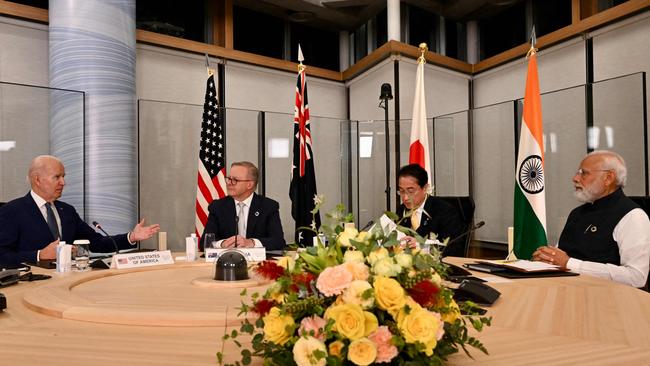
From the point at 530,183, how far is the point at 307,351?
3.90m

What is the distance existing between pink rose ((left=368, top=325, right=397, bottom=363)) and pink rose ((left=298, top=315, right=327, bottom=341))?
84 mm

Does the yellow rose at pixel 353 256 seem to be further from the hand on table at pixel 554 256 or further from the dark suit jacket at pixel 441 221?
the dark suit jacket at pixel 441 221

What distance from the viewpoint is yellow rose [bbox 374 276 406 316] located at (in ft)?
2.63

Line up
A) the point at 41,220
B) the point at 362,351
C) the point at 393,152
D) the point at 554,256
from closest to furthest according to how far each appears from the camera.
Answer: the point at 362,351, the point at 554,256, the point at 41,220, the point at 393,152

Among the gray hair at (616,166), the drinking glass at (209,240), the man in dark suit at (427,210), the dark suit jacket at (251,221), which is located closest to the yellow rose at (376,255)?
the drinking glass at (209,240)

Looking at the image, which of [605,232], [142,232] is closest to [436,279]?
[605,232]

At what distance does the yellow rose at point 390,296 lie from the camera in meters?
0.80

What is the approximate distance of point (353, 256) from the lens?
894mm

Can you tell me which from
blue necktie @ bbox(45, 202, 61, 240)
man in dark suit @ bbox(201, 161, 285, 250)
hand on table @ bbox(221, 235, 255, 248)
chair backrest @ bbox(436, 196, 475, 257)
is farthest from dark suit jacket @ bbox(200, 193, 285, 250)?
chair backrest @ bbox(436, 196, 475, 257)

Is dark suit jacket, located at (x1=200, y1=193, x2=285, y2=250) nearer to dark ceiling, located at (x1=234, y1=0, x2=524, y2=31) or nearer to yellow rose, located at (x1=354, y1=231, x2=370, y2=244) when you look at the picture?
yellow rose, located at (x1=354, y1=231, x2=370, y2=244)

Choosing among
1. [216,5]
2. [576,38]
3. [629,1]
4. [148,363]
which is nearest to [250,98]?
[216,5]

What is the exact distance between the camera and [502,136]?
565 cm

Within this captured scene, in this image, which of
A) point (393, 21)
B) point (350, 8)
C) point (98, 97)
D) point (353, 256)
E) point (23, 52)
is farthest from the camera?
point (350, 8)

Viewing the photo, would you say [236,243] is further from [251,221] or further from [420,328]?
[420,328]
